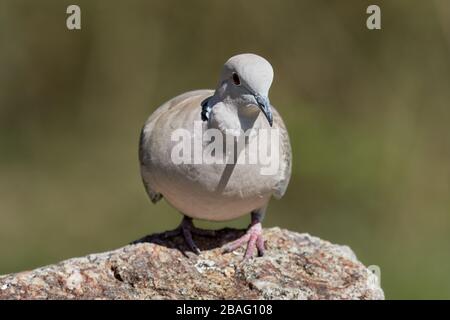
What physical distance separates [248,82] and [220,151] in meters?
0.48

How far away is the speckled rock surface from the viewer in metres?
4.89

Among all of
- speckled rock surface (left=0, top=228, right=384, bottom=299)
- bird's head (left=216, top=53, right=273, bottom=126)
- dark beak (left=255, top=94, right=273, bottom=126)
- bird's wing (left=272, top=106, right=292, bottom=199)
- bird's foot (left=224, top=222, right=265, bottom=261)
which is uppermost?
A: bird's head (left=216, top=53, right=273, bottom=126)

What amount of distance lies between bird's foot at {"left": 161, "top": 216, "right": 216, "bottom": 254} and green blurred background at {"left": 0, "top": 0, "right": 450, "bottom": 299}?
3.07 metres

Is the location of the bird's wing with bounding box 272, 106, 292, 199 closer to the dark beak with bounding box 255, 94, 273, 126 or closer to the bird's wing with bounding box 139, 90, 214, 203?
the bird's wing with bounding box 139, 90, 214, 203

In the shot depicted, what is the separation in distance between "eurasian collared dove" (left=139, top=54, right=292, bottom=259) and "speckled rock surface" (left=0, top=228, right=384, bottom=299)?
141mm

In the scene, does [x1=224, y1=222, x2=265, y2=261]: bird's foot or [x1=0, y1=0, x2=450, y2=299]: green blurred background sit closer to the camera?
[x1=224, y1=222, x2=265, y2=261]: bird's foot

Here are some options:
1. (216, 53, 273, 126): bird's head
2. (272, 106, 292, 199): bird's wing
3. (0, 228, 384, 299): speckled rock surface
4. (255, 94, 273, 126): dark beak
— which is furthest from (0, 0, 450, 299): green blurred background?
(255, 94, 273, 126): dark beak

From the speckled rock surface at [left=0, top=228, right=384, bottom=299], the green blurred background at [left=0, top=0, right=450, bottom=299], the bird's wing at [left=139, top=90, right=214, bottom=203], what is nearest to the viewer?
the speckled rock surface at [left=0, top=228, right=384, bottom=299]

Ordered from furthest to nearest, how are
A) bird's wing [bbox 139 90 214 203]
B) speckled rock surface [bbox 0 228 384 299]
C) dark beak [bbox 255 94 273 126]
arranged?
bird's wing [bbox 139 90 214 203]
speckled rock surface [bbox 0 228 384 299]
dark beak [bbox 255 94 273 126]

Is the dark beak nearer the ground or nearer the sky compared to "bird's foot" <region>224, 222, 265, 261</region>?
nearer the sky

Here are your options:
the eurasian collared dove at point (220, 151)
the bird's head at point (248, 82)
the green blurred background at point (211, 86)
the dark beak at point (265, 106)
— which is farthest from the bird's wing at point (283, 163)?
the green blurred background at point (211, 86)

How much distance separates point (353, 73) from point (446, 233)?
1.77 m
